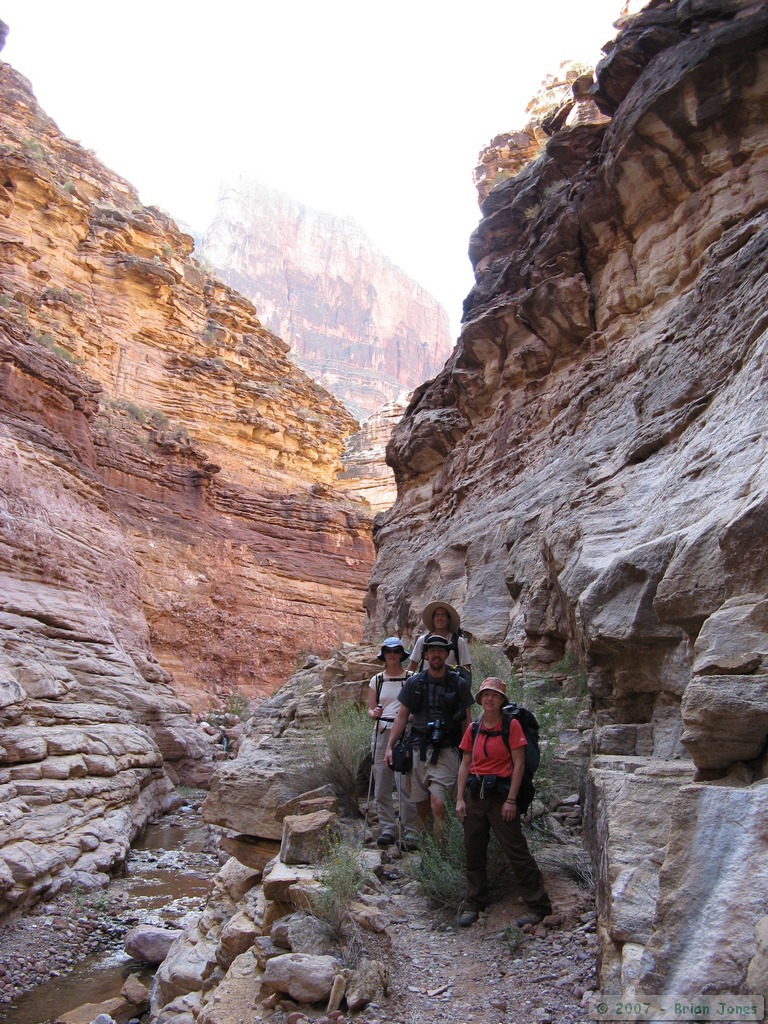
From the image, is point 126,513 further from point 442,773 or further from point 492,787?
point 492,787

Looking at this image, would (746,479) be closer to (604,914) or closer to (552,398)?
(604,914)

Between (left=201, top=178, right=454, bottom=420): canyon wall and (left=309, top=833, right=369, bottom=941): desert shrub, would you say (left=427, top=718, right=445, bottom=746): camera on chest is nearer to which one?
(left=309, top=833, right=369, bottom=941): desert shrub

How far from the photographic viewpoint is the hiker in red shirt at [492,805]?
149 inches

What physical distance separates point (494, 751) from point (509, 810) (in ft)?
1.10

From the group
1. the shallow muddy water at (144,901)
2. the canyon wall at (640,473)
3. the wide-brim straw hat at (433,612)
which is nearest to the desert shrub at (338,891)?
the canyon wall at (640,473)

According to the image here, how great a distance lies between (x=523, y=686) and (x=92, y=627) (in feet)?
31.9

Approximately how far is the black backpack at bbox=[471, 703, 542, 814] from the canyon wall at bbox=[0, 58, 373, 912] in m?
6.08

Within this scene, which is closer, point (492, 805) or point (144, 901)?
point (492, 805)

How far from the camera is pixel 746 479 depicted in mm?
3623

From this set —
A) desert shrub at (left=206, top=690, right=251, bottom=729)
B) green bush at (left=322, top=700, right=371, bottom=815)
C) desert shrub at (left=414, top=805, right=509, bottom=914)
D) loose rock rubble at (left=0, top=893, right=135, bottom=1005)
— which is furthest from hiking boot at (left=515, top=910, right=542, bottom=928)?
desert shrub at (left=206, top=690, right=251, bottom=729)

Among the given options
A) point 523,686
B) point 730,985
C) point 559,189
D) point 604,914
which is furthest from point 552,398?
point 730,985

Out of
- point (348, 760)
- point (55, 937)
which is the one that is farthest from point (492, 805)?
point (55, 937)

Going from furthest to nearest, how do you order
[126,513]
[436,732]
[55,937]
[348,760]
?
1. [126,513]
2. [55,937]
3. [348,760]
4. [436,732]

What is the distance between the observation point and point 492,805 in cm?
391
